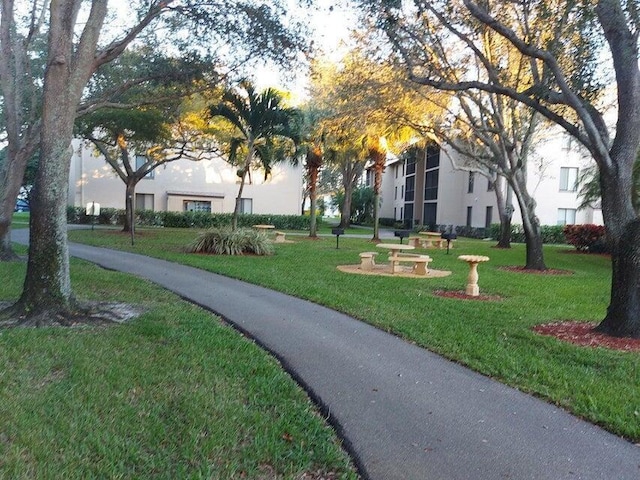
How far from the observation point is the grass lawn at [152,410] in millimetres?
3248

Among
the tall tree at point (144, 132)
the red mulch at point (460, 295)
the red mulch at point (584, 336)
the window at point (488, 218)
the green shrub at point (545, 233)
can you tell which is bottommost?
the red mulch at point (584, 336)

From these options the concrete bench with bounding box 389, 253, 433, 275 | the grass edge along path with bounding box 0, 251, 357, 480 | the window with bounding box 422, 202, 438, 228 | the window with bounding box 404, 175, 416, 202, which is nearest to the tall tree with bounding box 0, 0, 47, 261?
the grass edge along path with bounding box 0, 251, 357, 480

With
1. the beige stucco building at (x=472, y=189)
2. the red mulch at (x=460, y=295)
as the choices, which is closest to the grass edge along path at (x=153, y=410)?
the red mulch at (x=460, y=295)

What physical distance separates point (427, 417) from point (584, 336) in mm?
3929

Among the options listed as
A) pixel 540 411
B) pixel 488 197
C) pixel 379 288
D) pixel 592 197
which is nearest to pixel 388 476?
pixel 540 411

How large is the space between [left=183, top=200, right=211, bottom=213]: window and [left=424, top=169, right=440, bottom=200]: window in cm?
1863

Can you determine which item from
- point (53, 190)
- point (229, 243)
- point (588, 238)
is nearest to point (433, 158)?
point (588, 238)

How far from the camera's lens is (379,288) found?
35.3ft

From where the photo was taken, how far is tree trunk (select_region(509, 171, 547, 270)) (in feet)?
53.0

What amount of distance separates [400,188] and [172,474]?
186 feet

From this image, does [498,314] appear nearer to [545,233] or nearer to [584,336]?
[584,336]

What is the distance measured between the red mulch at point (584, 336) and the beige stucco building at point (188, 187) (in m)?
28.7

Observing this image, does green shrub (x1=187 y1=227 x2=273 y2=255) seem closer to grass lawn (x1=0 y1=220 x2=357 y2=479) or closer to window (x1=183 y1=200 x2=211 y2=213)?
grass lawn (x1=0 y1=220 x2=357 y2=479)

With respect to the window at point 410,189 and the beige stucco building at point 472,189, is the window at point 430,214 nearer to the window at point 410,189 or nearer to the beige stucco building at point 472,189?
the beige stucco building at point 472,189
